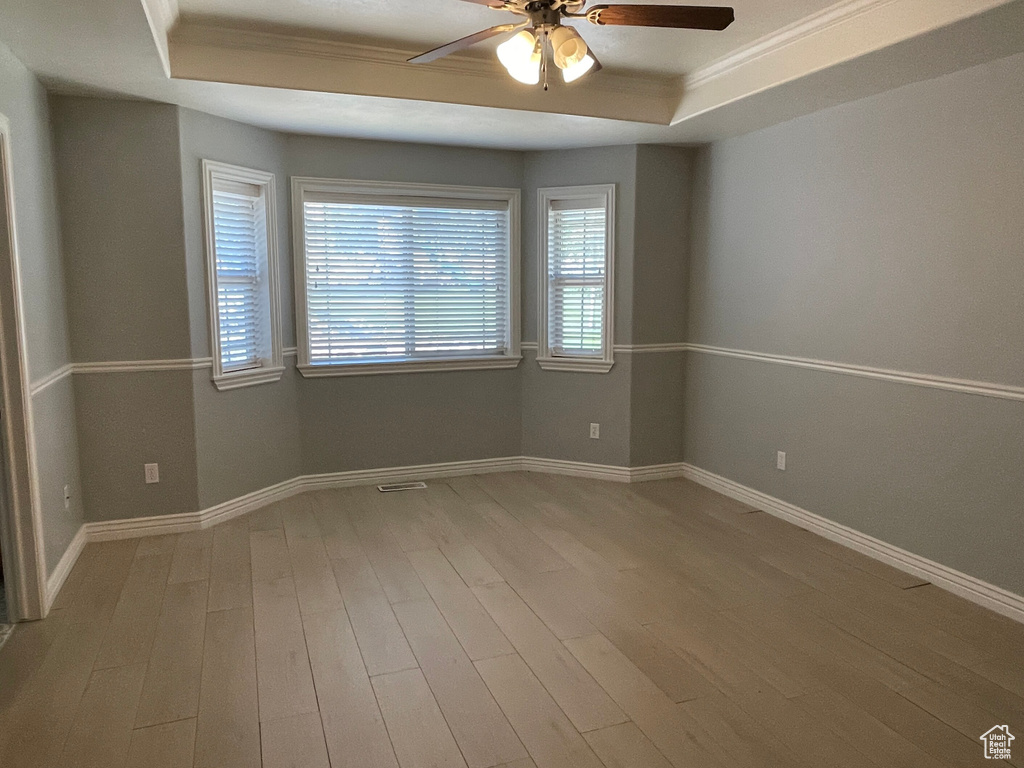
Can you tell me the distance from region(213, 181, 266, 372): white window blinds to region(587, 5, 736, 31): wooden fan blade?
2778 mm

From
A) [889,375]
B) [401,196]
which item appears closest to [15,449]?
[401,196]

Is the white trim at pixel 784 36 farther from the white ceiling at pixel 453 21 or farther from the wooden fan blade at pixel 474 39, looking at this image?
the wooden fan blade at pixel 474 39

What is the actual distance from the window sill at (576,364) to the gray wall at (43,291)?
305 centimetres

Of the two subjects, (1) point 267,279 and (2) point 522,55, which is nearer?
(2) point 522,55

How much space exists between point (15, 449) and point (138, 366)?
40.2 inches

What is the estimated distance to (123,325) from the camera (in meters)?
3.82

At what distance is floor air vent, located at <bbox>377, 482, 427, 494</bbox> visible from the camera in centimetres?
488

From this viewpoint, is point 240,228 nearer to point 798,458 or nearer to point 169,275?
point 169,275

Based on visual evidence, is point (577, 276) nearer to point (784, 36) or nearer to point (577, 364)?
point (577, 364)

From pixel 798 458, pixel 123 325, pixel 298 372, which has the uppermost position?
pixel 123 325

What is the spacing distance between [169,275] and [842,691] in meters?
3.79

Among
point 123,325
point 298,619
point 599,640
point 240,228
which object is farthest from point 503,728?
point 240,228

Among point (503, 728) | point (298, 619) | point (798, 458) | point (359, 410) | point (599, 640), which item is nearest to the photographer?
point (503, 728)
